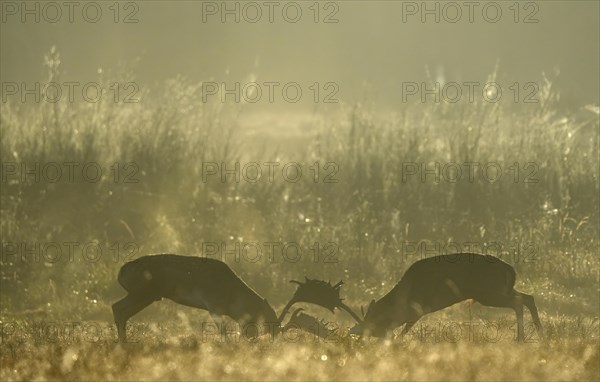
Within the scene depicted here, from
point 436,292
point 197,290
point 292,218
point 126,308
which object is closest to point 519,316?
point 436,292

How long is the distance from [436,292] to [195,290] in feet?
10.7

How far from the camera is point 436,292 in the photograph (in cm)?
1708

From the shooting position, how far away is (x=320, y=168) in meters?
44.3

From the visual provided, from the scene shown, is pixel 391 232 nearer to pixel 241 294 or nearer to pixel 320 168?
pixel 320 168

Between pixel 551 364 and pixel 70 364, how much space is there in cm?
498

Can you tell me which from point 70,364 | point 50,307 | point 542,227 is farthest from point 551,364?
point 542,227

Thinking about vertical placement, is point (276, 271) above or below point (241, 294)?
below

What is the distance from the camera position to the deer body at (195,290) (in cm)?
1722

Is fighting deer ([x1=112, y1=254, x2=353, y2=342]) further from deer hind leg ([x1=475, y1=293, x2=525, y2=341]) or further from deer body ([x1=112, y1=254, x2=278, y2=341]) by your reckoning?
deer hind leg ([x1=475, y1=293, x2=525, y2=341])

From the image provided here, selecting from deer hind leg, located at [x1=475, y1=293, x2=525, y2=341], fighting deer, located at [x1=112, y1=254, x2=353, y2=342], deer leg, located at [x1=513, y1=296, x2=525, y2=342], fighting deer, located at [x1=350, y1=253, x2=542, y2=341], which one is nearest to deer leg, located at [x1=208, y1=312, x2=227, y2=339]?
fighting deer, located at [x1=112, y1=254, x2=353, y2=342]

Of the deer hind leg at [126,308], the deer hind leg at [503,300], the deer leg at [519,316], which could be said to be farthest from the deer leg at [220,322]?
the deer leg at [519,316]

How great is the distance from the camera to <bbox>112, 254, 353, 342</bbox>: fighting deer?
1720 cm

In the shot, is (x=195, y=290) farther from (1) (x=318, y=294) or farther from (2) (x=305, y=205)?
(2) (x=305, y=205)

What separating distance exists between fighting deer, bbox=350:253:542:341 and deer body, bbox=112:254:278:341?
1469 millimetres
